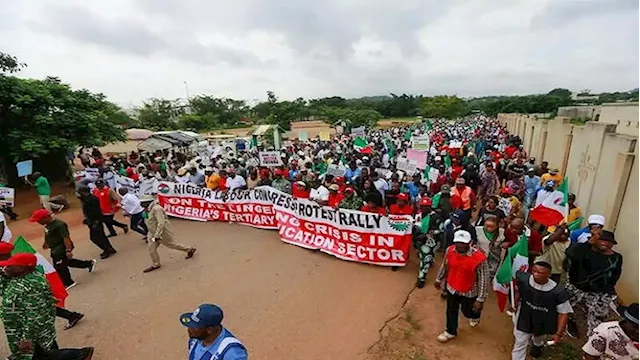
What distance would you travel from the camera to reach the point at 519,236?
4992 mm

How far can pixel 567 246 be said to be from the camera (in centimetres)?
464

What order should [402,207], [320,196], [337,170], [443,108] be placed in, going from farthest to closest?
[443,108] → [337,170] → [320,196] → [402,207]

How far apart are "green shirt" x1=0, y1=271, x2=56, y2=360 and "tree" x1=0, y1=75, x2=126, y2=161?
1047 cm

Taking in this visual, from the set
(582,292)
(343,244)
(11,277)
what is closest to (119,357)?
(11,277)

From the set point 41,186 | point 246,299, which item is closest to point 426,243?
point 246,299

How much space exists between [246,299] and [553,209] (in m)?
5.28

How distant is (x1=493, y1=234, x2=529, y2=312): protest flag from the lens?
4516 mm

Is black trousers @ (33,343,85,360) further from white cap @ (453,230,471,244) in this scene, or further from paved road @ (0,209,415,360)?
white cap @ (453,230,471,244)

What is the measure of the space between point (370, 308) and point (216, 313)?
3.49 m

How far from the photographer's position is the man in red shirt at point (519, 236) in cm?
494

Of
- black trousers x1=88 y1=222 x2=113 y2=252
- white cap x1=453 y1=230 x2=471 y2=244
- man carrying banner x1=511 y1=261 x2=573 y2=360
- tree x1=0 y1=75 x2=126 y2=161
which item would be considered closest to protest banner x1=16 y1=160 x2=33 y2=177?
tree x1=0 y1=75 x2=126 y2=161

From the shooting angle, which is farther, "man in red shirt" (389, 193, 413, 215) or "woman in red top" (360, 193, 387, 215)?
"woman in red top" (360, 193, 387, 215)

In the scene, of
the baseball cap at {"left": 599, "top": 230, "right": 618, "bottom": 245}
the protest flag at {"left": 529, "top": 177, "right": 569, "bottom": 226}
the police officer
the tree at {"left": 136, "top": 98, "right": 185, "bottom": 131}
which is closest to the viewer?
the police officer

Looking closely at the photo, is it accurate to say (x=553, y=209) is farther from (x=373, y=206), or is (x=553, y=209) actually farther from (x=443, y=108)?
(x=443, y=108)
